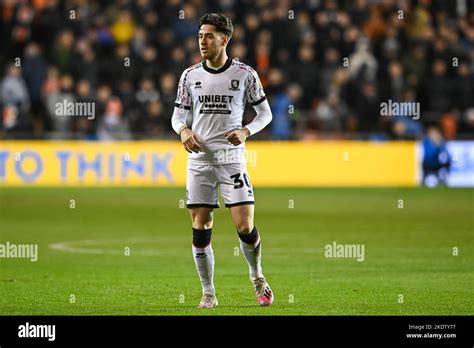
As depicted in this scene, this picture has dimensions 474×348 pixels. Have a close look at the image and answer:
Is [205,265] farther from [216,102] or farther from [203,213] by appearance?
[216,102]

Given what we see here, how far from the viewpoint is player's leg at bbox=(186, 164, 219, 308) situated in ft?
37.4

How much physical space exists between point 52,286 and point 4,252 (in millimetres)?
3752

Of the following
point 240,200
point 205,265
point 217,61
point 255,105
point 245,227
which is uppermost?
point 217,61

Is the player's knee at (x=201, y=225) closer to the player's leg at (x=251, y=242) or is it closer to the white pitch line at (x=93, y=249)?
the player's leg at (x=251, y=242)

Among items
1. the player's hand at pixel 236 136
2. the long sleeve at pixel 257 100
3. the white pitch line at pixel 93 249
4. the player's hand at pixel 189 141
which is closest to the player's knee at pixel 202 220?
the player's hand at pixel 189 141

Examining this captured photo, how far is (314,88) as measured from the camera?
2961 cm

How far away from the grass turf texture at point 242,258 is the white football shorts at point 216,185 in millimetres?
1008

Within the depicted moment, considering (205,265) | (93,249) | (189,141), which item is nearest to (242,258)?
(93,249)

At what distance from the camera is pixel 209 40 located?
11.2 meters

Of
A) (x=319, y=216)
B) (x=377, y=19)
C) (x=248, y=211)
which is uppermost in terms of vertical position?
(x=377, y=19)

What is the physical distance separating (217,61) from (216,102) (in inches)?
14.9
